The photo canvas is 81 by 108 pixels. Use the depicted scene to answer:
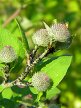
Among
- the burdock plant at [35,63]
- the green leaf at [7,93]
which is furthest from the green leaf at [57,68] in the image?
the green leaf at [7,93]

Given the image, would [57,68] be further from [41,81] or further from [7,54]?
[7,54]

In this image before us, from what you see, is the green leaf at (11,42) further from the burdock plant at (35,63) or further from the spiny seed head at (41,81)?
the spiny seed head at (41,81)

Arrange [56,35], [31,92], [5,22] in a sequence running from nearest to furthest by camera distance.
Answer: [56,35], [31,92], [5,22]

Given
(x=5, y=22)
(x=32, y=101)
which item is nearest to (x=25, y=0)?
(x=5, y=22)

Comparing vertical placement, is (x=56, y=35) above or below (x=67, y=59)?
above

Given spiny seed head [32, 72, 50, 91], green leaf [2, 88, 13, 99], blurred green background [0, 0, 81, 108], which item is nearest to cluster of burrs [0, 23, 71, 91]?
spiny seed head [32, 72, 50, 91]

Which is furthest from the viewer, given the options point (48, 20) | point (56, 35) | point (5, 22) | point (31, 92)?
point (48, 20)

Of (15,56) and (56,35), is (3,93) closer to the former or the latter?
(15,56)
